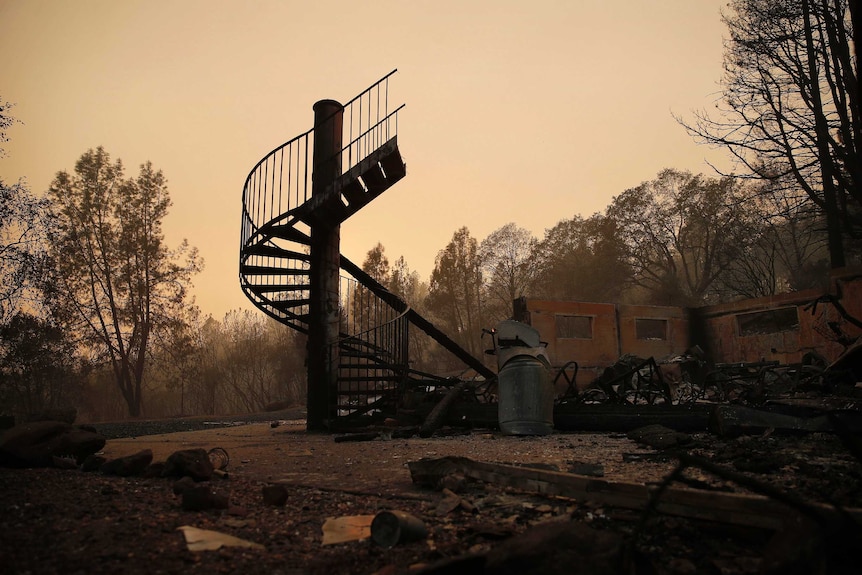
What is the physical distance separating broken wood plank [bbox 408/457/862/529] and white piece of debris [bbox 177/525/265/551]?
1355 millimetres

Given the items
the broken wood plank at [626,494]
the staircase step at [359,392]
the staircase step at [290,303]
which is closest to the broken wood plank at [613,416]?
the staircase step at [359,392]

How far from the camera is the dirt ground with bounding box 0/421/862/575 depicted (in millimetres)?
1562

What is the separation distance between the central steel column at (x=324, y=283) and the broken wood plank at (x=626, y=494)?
5840mm

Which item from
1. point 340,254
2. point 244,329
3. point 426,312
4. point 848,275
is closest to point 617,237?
point 426,312

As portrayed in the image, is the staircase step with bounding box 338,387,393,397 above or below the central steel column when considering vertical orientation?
below

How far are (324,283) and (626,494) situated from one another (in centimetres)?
762

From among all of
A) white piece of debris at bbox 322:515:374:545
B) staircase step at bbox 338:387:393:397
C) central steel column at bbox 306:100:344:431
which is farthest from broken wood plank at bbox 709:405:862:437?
central steel column at bbox 306:100:344:431

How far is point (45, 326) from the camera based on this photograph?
20703 millimetres

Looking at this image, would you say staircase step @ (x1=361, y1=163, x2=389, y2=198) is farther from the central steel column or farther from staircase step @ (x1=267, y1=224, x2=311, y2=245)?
staircase step @ (x1=267, y1=224, x2=311, y2=245)

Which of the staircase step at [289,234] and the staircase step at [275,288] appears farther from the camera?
the staircase step at [275,288]

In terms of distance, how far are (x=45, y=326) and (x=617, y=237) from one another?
121 ft

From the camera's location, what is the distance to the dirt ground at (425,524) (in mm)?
1562

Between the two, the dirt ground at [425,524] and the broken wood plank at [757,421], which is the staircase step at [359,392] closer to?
the dirt ground at [425,524]

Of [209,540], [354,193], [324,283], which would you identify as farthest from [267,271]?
[209,540]
